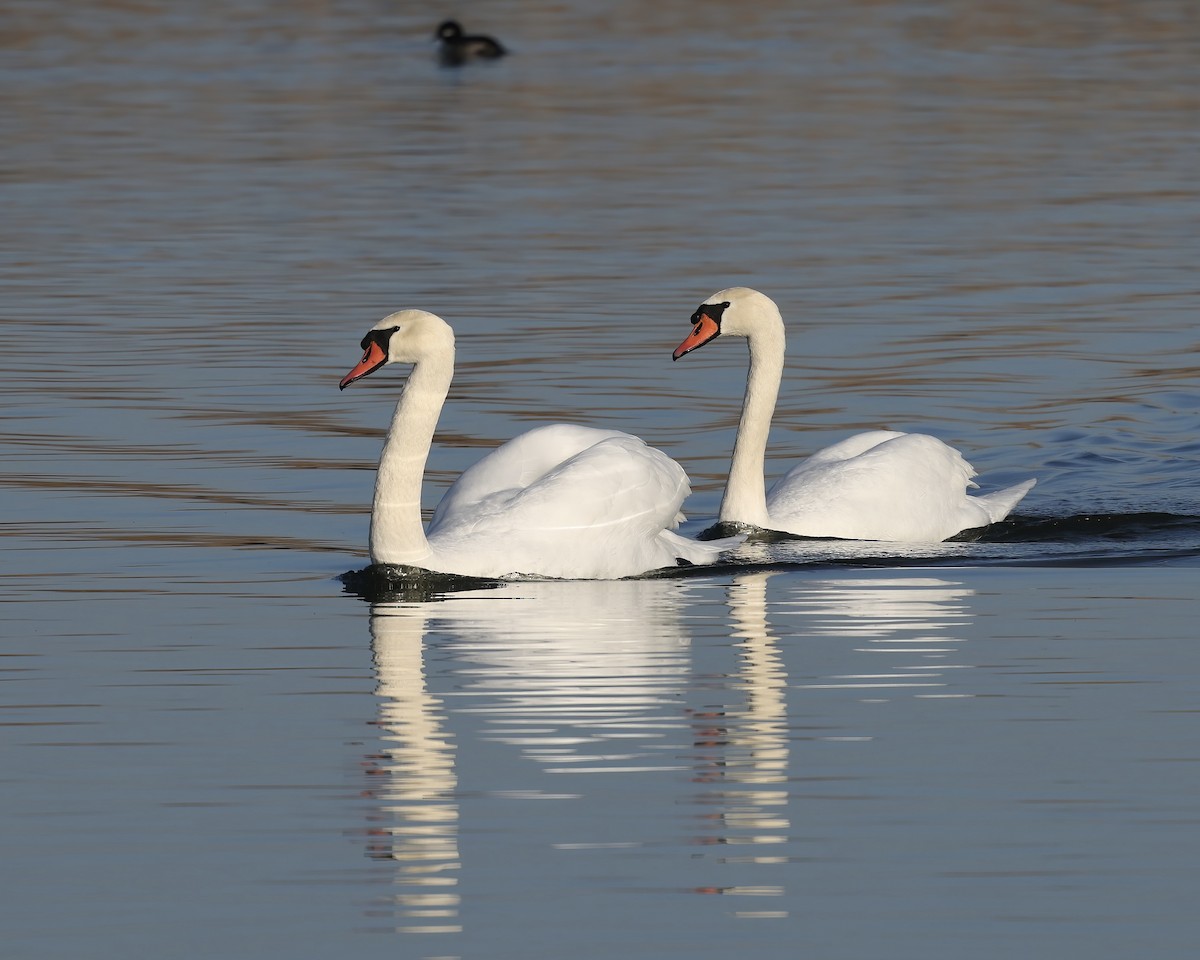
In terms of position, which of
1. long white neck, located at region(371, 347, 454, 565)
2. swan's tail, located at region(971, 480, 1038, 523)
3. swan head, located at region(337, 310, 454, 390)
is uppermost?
swan head, located at region(337, 310, 454, 390)

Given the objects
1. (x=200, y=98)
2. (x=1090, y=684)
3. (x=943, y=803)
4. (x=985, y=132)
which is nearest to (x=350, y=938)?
(x=943, y=803)

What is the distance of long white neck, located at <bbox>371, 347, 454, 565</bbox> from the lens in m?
11.2

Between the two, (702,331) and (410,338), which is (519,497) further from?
(702,331)

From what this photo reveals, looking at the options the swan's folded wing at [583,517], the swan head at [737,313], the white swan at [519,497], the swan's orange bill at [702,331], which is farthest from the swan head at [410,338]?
the swan head at [737,313]

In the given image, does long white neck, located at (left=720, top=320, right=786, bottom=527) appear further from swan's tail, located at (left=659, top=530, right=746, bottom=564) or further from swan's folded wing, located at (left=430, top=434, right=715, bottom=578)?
swan's folded wing, located at (left=430, top=434, right=715, bottom=578)

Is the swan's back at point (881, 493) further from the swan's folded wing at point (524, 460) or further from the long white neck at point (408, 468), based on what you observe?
the long white neck at point (408, 468)

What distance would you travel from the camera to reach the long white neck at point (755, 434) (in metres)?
12.8

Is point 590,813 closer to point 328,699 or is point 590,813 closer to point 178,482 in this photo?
point 328,699

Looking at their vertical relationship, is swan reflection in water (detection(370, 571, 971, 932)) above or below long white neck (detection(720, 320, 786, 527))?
below

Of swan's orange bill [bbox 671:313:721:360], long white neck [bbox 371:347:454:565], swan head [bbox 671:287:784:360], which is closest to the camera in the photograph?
long white neck [bbox 371:347:454:565]

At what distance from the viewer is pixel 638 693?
9031 millimetres

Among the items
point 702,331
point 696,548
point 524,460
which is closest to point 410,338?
point 524,460

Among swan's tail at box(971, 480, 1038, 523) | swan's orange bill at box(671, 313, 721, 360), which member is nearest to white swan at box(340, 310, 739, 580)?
swan's orange bill at box(671, 313, 721, 360)

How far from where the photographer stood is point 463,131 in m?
35.0
